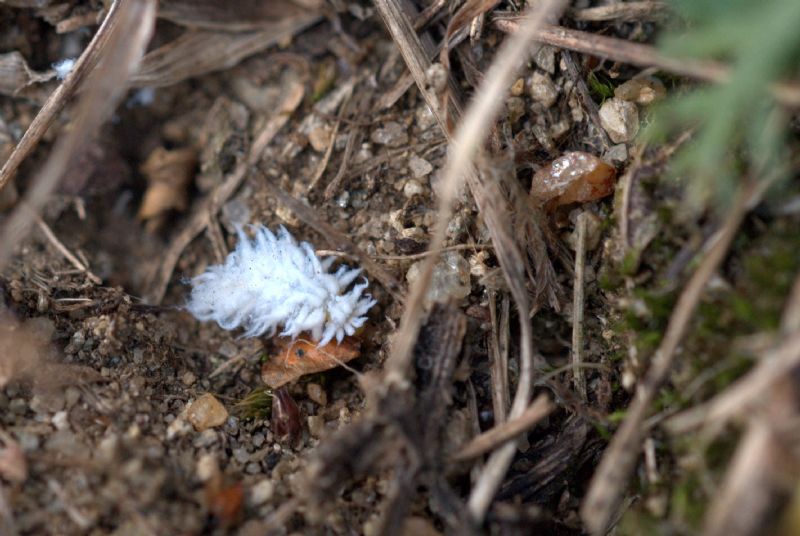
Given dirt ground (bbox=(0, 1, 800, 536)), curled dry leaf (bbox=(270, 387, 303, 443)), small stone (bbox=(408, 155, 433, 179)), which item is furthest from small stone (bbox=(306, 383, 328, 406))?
small stone (bbox=(408, 155, 433, 179))

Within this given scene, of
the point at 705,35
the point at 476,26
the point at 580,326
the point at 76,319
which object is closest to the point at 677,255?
the point at 580,326

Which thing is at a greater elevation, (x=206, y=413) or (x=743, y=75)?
(x=743, y=75)

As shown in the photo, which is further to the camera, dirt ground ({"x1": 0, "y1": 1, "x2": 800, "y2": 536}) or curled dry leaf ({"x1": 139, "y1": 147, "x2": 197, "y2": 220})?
curled dry leaf ({"x1": 139, "y1": 147, "x2": 197, "y2": 220})

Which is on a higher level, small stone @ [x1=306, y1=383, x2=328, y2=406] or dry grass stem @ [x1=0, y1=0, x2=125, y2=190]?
dry grass stem @ [x1=0, y1=0, x2=125, y2=190]

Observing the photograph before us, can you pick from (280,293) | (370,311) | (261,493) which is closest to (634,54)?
(370,311)

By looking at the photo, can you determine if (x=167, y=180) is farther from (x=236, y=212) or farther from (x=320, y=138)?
(x=320, y=138)

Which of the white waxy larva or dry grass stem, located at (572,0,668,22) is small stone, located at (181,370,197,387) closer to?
the white waxy larva

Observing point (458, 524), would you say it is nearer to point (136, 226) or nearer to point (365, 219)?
point (365, 219)
